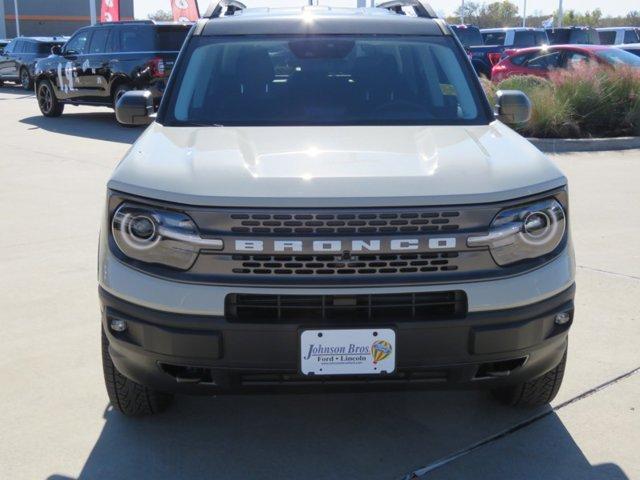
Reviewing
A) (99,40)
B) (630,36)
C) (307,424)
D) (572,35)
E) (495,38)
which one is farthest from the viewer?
(630,36)

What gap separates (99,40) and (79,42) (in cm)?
76

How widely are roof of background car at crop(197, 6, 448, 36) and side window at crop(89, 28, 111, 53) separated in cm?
1169

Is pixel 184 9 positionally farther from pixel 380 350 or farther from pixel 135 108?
pixel 380 350

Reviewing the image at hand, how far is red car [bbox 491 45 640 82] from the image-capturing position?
16078mm

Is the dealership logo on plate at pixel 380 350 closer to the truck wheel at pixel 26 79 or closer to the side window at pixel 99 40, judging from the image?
the side window at pixel 99 40

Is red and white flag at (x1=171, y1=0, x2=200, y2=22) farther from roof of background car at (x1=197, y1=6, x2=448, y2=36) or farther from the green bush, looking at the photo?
roof of background car at (x1=197, y1=6, x2=448, y2=36)

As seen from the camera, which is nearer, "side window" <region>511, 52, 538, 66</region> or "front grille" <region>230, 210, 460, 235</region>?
"front grille" <region>230, 210, 460, 235</region>

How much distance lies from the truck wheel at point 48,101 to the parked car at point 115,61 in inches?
21.1

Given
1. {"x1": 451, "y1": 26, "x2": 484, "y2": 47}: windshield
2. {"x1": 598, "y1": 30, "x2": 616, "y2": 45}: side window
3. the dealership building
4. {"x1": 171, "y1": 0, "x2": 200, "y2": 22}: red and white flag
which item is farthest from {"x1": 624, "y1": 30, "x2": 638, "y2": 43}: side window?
the dealership building

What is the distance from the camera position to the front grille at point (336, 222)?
290 cm

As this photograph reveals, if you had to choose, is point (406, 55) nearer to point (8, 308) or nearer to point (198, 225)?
point (198, 225)

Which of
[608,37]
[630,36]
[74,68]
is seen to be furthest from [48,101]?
[608,37]

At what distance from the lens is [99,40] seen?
1578 cm

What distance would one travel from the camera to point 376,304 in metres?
2.96
